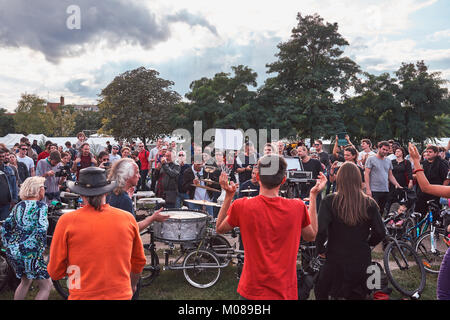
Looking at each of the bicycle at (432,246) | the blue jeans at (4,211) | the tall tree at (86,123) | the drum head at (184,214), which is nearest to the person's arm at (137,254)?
the drum head at (184,214)

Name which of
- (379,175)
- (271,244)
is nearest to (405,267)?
(379,175)

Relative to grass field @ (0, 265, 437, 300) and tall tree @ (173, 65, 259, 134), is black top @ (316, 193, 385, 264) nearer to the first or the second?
grass field @ (0, 265, 437, 300)

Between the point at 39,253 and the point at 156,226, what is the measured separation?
5.41 feet

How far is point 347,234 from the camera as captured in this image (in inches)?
120

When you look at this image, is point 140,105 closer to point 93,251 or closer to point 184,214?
point 184,214

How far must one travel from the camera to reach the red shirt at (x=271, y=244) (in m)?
2.42

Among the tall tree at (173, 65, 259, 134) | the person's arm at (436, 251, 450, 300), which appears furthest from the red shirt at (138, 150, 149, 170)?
the tall tree at (173, 65, 259, 134)

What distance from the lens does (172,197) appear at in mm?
7859

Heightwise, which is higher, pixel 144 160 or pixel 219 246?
pixel 144 160

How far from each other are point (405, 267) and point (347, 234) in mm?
2695

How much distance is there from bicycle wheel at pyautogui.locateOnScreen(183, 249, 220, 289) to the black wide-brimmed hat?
321 centimetres

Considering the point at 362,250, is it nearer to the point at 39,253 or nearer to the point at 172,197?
the point at 39,253

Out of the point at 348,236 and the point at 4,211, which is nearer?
the point at 348,236
